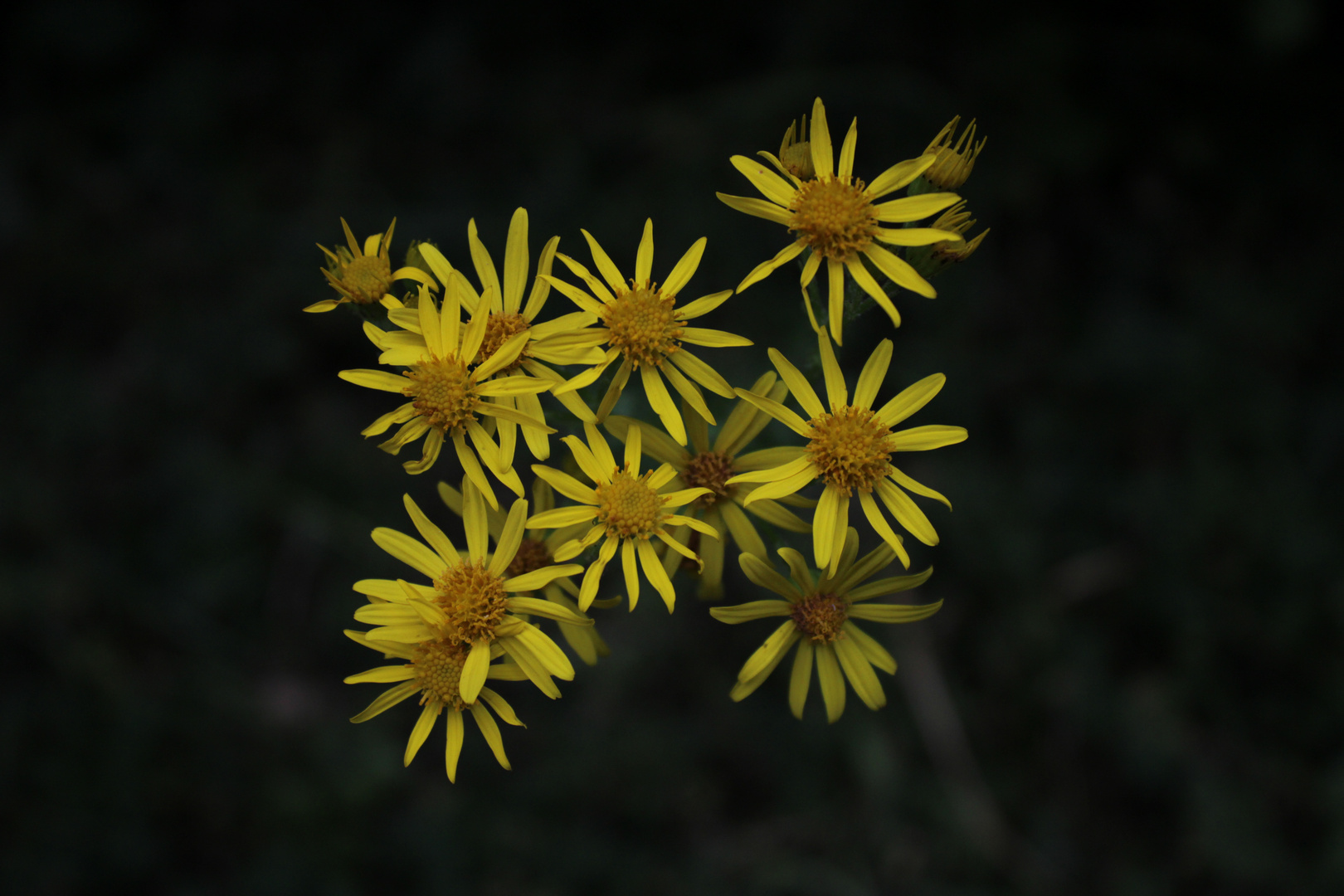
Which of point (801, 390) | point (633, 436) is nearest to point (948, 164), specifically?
point (801, 390)

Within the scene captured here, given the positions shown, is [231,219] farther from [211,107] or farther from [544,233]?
[544,233]

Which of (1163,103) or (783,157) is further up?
(1163,103)

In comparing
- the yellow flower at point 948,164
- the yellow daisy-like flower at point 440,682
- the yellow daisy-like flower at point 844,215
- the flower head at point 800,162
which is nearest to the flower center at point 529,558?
the yellow daisy-like flower at point 440,682

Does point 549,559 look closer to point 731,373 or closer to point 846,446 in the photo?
point 846,446

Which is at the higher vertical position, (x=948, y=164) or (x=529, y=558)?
(x=948, y=164)

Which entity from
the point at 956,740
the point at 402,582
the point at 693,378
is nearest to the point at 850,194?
the point at 693,378

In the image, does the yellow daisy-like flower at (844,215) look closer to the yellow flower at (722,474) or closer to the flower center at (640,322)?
the flower center at (640,322)

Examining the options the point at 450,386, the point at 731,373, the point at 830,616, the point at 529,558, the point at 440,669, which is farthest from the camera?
the point at 731,373
